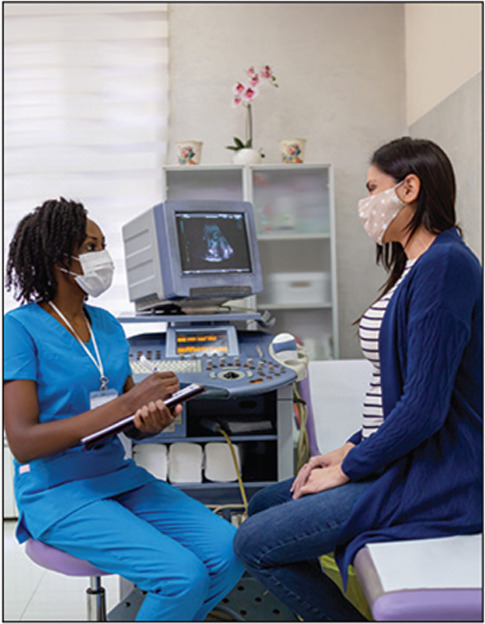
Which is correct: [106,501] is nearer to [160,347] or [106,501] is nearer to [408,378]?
[408,378]

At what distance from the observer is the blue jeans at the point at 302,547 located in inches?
49.3

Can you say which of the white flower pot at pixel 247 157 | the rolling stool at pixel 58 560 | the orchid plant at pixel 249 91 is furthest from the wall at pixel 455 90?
the rolling stool at pixel 58 560

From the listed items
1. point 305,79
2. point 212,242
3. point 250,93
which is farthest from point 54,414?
point 305,79

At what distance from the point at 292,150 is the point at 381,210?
2.05m

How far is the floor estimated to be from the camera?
88.3 inches

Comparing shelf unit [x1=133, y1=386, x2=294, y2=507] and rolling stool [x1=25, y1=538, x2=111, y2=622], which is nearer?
rolling stool [x1=25, y1=538, x2=111, y2=622]

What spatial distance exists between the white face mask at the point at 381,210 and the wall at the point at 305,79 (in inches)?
89.9

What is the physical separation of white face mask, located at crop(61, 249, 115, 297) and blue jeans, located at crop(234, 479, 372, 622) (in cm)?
66

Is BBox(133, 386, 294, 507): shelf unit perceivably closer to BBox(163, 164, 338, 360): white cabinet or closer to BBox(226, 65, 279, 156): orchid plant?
BBox(163, 164, 338, 360): white cabinet

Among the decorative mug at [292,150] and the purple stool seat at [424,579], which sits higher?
the decorative mug at [292,150]

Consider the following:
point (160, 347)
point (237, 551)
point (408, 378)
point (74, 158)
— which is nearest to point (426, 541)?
point (408, 378)

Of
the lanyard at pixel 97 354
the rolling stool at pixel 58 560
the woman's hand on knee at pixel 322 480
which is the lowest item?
the rolling stool at pixel 58 560

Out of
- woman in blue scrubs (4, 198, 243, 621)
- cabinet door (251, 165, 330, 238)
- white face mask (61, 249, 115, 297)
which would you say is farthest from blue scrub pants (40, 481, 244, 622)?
cabinet door (251, 165, 330, 238)

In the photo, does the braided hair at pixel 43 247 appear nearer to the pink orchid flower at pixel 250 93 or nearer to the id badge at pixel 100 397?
the id badge at pixel 100 397
